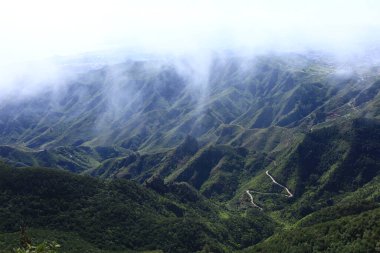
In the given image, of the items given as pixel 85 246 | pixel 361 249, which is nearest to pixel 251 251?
pixel 361 249

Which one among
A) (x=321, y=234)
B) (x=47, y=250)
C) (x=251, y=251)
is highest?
(x=47, y=250)

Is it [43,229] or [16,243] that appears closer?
[16,243]

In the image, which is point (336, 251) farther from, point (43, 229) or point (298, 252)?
point (43, 229)

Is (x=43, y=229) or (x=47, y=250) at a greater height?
(x=47, y=250)

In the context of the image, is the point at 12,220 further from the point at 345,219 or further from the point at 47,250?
the point at 47,250

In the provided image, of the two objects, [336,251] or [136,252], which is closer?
[336,251]

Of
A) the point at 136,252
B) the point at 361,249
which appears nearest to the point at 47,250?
the point at 361,249

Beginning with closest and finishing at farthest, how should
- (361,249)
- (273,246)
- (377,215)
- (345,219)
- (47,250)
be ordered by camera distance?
1. (47,250)
2. (361,249)
3. (377,215)
4. (345,219)
5. (273,246)

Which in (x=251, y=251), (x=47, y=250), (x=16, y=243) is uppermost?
(x=47, y=250)

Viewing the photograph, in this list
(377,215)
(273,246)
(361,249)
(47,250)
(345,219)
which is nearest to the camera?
(47,250)
